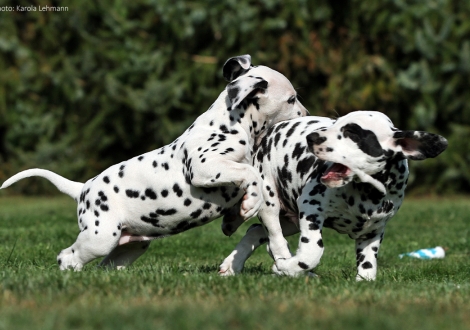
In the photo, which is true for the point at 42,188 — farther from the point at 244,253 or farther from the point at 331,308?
the point at 331,308

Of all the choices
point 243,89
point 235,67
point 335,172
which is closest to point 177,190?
point 243,89

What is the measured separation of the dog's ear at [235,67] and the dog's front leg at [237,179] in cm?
117

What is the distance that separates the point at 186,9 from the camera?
691 inches

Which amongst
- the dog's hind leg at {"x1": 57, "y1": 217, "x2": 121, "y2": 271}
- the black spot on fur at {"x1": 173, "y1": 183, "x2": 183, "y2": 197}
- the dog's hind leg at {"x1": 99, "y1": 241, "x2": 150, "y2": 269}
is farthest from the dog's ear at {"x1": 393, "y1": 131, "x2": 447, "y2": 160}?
the dog's hind leg at {"x1": 99, "y1": 241, "x2": 150, "y2": 269}

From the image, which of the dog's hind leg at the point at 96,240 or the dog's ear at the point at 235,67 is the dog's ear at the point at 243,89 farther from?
the dog's hind leg at the point at 96,240

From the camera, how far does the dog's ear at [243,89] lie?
642 cm

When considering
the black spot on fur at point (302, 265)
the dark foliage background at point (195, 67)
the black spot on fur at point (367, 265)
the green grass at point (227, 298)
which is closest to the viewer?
the green grass at point (227, 298)

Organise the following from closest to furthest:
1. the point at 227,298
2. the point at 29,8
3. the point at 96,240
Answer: the point at 227,298
the point at 96,240
the point at 29,8

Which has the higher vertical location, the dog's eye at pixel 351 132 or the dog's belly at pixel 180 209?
the dog's eye at pixel 351 132

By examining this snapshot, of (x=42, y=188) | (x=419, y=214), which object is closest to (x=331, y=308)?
(x=419, y=214)

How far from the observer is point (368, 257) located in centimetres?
612

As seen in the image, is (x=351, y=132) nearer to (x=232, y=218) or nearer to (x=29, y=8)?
(x=232, y=218)

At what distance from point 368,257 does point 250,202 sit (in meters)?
1.01

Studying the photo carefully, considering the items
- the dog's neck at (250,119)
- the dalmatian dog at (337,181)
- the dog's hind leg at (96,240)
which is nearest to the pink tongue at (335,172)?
the dalmatian dog at (337,181)
